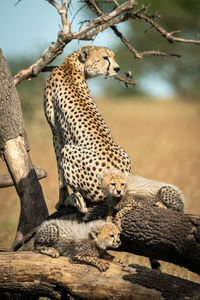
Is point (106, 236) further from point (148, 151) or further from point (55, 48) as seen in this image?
point (148, 151)

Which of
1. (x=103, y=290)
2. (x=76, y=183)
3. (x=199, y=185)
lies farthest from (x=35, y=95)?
(x=103, y=290)

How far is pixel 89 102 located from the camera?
4.88m

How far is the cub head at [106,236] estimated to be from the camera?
3748 mm

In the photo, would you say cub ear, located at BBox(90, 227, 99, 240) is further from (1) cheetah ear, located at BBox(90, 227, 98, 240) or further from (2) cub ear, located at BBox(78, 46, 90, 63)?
(2) cub ear, located at BBox(78, 46, 90, 63)

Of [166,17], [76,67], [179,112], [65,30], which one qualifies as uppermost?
[65,30]

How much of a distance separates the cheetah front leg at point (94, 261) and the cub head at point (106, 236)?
13 cm

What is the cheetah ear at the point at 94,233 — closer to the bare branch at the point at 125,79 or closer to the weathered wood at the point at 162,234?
the weathered wood at the point at 162,234

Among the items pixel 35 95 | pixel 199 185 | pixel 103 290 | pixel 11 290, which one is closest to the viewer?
pixel 103 290

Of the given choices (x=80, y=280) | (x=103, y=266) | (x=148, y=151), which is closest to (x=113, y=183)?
(x=103, y=266)

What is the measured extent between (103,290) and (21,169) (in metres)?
1.88

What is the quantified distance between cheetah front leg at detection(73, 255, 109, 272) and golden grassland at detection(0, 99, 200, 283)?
1449 millimetres

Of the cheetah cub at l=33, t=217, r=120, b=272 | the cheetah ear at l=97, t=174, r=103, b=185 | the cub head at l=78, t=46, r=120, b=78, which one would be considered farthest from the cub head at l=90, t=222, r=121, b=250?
the cub head at l=78, t=46, r=120, b=78

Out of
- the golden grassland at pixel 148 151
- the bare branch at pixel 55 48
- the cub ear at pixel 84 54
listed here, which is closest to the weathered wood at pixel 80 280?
the golden grassland at pixel 148 151

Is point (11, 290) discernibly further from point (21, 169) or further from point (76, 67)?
point (76, 67)
